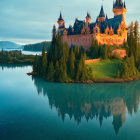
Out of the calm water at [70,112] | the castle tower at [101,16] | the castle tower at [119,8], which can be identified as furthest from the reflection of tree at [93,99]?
the castle tower at [101,16]

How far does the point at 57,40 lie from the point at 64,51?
4955 millimetres

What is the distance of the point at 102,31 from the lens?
65188 millimetres

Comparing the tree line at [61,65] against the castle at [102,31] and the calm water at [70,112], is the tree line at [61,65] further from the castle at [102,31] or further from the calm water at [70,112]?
the castle at [102,31]

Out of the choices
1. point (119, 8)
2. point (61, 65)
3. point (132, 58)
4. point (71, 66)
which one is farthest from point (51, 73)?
point (119, 8)

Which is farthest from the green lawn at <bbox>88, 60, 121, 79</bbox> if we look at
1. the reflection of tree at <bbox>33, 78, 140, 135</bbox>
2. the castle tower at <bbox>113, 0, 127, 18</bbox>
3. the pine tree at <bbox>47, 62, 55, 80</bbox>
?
the castle tower at <bbox>113, 0, 127, 18</bbox>

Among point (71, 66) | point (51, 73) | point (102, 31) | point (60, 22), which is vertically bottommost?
point (51, 73)

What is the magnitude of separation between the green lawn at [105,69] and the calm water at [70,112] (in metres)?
→ 4.47

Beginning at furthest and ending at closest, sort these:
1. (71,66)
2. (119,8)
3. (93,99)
Answer: (119,8) < (71,66) < (93,99)

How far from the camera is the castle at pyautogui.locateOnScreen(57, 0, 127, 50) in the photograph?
63453 millimetres

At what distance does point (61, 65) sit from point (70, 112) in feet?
66.8

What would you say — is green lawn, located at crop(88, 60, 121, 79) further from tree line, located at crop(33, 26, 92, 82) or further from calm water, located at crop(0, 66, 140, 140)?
calm water, located at crop(0, 66, 140, 140)

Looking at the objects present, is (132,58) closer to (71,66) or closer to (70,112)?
(71,66)

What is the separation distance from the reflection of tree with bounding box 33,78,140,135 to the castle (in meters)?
25.9

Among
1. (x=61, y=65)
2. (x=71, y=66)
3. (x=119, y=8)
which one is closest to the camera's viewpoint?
(x=61, y=65)
